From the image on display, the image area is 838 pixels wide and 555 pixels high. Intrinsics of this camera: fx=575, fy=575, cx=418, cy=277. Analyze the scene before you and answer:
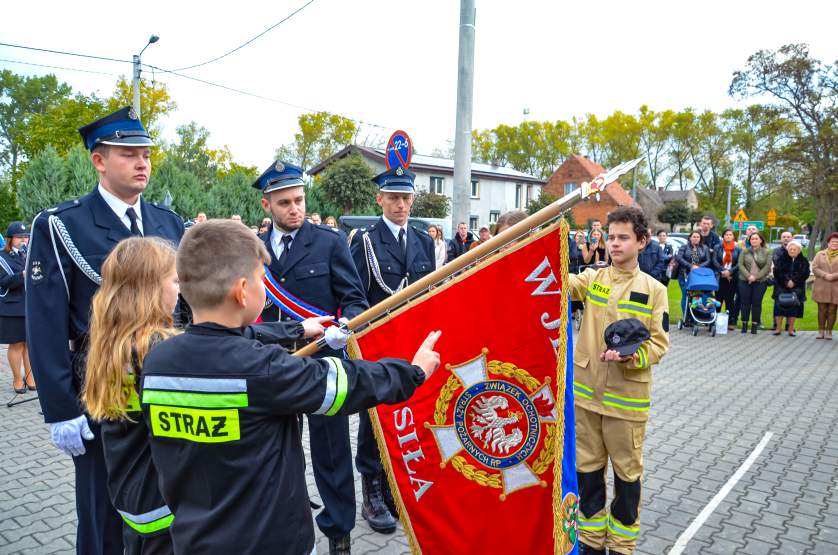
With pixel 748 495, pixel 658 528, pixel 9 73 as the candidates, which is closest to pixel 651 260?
pixel 748 495

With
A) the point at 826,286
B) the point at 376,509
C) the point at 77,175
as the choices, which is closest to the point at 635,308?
the point at 376,509

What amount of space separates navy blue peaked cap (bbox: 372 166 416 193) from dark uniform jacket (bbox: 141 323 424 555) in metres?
2.70

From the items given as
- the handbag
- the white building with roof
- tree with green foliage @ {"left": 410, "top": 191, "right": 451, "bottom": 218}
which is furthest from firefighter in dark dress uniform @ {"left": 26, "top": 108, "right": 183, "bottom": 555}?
the white building with roof

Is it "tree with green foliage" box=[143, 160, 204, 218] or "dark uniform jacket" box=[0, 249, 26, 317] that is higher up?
"tree with green foliage" box=[143, 160, 204, 218]

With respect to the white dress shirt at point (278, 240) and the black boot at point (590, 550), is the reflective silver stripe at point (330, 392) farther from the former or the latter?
the black boot at point (590, 550)

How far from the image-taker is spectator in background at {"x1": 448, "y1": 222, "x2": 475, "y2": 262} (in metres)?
11.9

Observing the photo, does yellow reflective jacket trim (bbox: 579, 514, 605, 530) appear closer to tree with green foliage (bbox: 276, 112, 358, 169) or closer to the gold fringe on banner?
the gold fringe on banner

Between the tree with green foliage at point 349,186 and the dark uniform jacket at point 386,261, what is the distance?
2796 cm

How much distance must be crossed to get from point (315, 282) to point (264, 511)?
1962 millimetres

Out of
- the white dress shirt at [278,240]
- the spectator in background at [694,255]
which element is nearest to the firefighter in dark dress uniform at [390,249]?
the white dress shirt at [278,240]

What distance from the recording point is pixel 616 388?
3.28 m

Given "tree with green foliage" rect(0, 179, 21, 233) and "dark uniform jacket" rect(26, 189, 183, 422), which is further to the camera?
"tree with green foliage" rect(0, 179, 21, 233)

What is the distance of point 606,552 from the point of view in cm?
345

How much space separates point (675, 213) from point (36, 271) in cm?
5573
